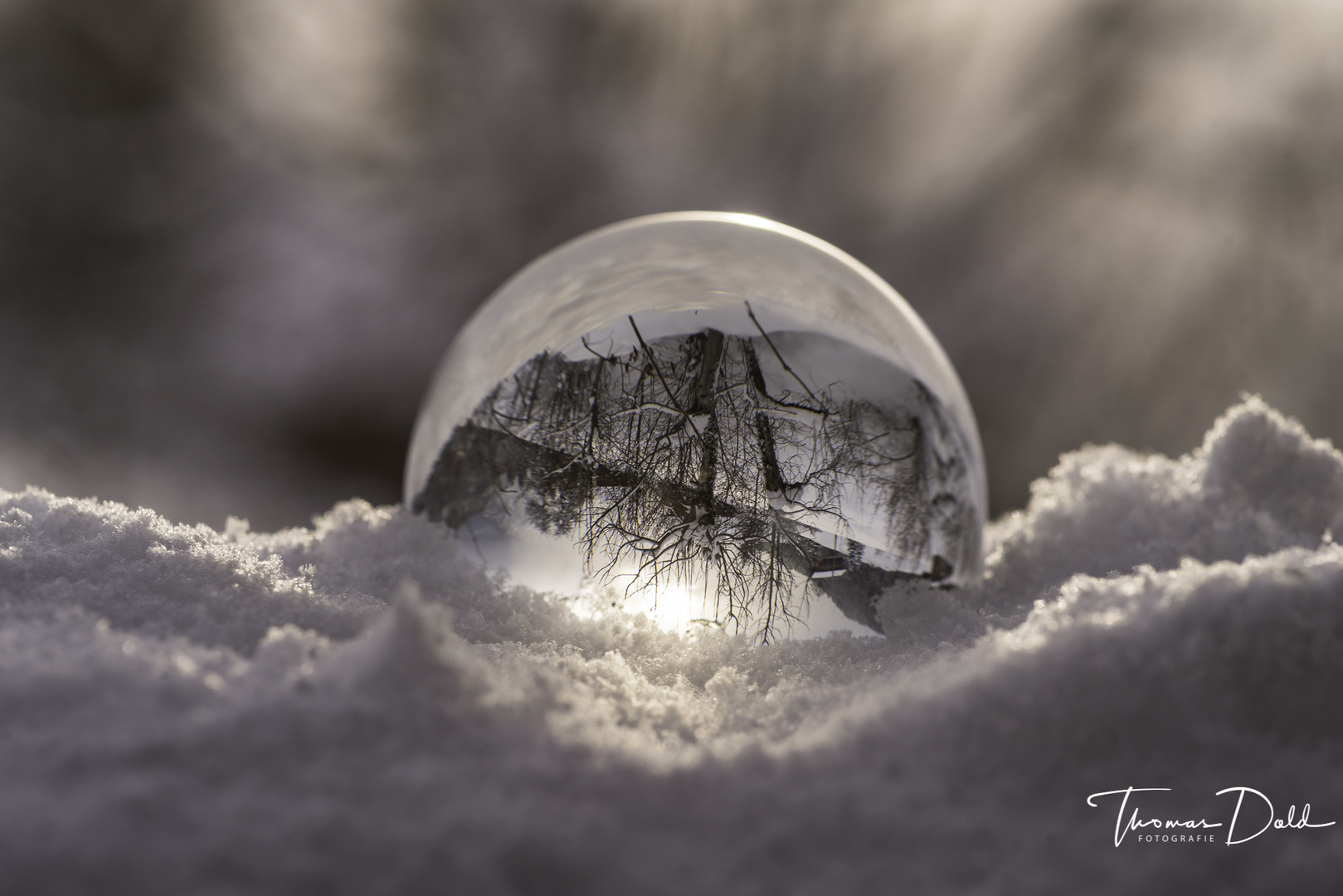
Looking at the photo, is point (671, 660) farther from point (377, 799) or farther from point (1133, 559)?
point (1133, 559)

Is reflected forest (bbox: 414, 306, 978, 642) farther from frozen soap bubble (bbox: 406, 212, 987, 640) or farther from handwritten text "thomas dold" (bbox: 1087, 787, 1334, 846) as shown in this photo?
handwritten text "thomas dold" (bbox: 1087, 787, 1334, 846)

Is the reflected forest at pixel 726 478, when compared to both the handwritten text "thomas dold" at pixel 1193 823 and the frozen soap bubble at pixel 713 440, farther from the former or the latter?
the handwritten text "thomas dold" at pixel 1193 823

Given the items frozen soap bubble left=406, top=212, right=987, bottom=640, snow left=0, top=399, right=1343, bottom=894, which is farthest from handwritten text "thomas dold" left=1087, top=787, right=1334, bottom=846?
frozen soap bubble left=406, top=212, right=987, bottom=640

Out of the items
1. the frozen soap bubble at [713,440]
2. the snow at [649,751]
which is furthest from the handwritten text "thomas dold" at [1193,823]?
the frozen soap bubble at [713,440]

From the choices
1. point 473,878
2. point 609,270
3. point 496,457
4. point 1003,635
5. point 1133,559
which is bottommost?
point 473,878

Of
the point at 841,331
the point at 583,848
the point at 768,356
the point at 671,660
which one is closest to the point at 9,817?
the point at 583,848

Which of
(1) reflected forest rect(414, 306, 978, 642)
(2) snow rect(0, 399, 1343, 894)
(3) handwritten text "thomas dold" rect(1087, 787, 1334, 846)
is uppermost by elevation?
(1) reflected forest rect(414, 306, 978, 642)

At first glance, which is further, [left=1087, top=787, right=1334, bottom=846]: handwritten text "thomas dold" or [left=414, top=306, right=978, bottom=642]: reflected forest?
[left=414, top=306, right=978, bottom=642]: reflected forest

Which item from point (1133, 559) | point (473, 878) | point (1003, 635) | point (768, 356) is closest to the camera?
point (473, 878)
